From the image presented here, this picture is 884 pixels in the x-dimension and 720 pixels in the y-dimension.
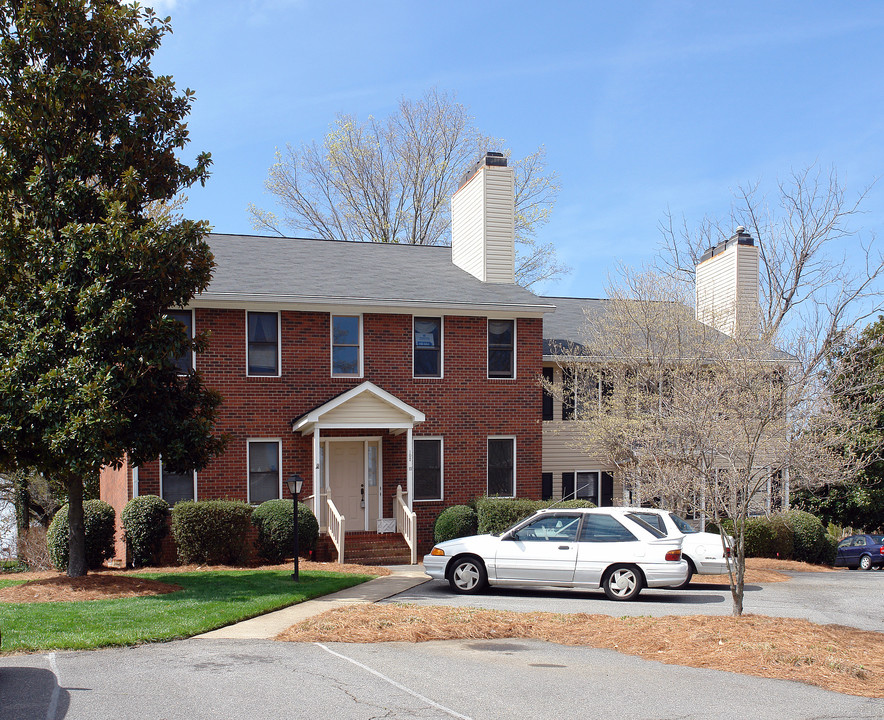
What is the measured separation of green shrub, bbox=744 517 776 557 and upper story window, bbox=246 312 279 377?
12913 millimetres

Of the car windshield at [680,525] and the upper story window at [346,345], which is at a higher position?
the upper story window at [346,345]

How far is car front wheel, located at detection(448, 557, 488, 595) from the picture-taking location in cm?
1438

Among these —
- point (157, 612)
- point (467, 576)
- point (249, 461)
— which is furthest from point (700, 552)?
point (249, 461)

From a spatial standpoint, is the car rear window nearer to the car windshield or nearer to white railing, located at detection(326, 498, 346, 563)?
the car windshield

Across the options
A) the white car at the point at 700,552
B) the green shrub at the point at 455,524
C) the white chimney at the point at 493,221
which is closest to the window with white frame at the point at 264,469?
the green shrub at the point at 455,524

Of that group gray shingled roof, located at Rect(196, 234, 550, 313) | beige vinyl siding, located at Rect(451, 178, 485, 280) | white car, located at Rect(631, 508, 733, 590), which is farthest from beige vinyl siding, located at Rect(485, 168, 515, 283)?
white car, located at Rect(631, 508, 733, 590)

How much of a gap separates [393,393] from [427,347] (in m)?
1.51

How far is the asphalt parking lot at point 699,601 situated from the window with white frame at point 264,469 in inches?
223

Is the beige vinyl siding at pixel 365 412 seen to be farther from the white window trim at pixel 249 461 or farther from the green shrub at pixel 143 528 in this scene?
the green shrub at pixel 143 528

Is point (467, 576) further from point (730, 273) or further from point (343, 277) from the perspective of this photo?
point (730, 273)

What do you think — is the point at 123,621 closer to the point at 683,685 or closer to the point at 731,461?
the point at 683,685

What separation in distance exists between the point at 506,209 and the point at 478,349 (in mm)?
4259

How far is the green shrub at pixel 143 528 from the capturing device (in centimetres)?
1802

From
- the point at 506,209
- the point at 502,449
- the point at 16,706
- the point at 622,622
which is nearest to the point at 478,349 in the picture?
the point at 502,449
